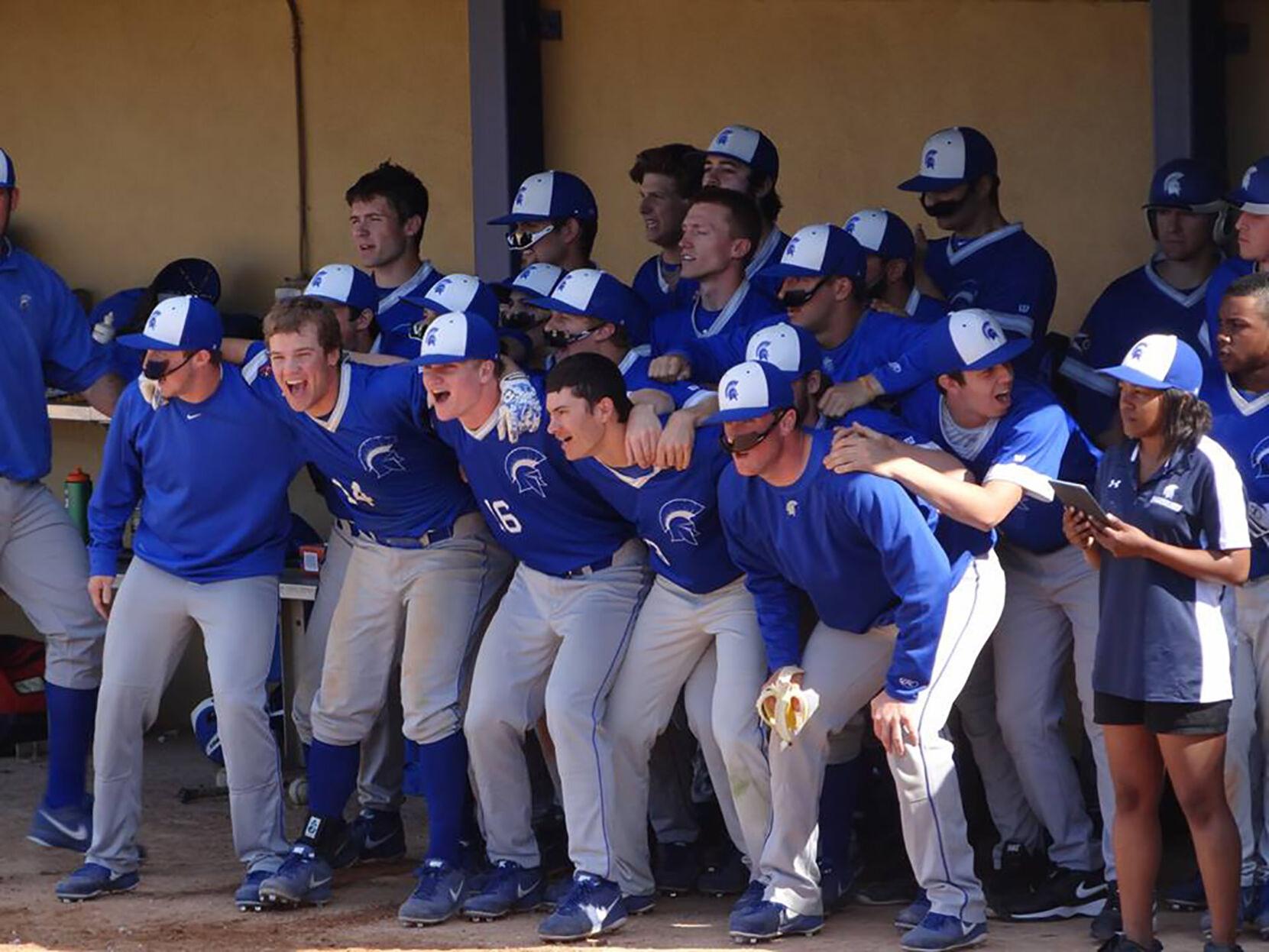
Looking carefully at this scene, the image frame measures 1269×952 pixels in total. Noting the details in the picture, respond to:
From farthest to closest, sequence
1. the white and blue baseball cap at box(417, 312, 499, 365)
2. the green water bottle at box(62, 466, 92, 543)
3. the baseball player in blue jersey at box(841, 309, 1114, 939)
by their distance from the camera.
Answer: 1. the green water bottle at box(62, 466, 92, 543)
2. the white and blue baseball cap at box(417, 312, 499, 365)
3. the baseball player in blue jersey at box(841, 309, 1114, 939)

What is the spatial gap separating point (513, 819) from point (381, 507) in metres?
0.87

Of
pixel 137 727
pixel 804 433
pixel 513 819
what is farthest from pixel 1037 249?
pixel 137 727

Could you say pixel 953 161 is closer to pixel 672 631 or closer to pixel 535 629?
pixel 672 631

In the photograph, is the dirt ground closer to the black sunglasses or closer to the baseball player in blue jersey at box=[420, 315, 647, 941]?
the baseball player in blue jersey at box=[420, 315, 647, 941]

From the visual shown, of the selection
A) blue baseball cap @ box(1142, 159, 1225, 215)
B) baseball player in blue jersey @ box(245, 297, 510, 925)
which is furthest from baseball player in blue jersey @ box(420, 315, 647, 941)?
blue baseball cap @ box(1142, 159, 1225, 215)

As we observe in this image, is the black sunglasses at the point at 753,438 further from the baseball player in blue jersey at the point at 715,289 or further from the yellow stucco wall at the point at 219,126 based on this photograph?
the yellow stucco wall at the point at 219,126

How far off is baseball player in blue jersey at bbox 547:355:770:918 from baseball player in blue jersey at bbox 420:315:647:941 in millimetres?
78

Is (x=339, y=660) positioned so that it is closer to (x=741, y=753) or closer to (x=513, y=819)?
(x=513, y=819)

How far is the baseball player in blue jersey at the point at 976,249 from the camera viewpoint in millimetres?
5703

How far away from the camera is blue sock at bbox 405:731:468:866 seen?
5.47m

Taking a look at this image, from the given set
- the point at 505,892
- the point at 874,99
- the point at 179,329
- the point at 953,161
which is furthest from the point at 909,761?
the point at 874,99

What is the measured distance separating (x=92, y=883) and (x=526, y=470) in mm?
1584

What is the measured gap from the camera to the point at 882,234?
5633mm

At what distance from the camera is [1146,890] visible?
4.56m
